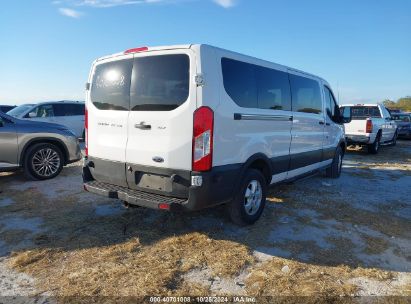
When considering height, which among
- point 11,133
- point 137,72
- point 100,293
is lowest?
point 100,293

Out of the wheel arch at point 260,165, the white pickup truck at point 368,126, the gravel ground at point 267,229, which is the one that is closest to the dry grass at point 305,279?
the gravel ground at point 267,229

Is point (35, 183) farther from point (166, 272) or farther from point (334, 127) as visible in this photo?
point (334, 127)

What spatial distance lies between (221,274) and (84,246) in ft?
5.73

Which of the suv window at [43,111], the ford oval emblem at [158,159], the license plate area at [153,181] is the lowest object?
the license plate area at [153,181]

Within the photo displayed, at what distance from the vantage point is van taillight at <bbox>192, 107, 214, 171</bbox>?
3.82m

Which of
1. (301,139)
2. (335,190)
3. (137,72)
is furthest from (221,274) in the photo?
(335,190)

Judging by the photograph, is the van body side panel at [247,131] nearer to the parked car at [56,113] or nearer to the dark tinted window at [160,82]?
the dark tinted window at [160,82]

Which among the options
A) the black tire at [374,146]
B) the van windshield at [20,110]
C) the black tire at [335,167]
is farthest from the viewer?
the black tire at [374,146]

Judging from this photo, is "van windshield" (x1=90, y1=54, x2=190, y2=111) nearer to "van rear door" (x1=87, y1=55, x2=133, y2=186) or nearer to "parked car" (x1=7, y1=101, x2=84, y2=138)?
"van rear door" (x1=87, y1=55, x2=133, y2=186)

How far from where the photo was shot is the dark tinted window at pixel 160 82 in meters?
3.93

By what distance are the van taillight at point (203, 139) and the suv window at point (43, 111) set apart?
10.8 m

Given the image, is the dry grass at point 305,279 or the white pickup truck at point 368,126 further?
the white pickup truck at point 368,126

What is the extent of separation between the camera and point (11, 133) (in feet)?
23.5

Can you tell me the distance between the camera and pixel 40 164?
7641 millimetres
